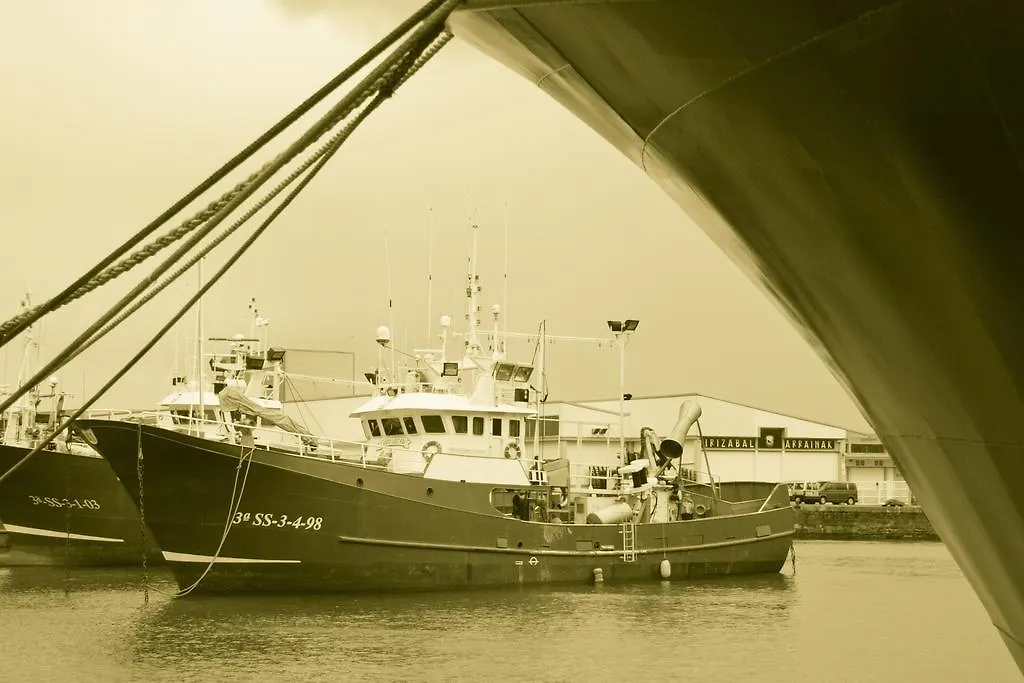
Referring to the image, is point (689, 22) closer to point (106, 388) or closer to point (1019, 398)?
point (1019, 398)

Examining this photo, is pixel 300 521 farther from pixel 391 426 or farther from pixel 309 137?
pixel 309 137

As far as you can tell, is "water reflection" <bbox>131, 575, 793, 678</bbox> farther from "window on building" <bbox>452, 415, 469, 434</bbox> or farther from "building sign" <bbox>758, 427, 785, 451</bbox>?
"building sign" <bbox>758, 427, 785, 451</bbox>

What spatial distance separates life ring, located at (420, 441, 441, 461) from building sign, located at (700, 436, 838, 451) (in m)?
29.3

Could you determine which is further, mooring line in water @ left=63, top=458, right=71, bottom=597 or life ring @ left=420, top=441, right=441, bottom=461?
mooring line in water @ left=63, top=458, right=71, bottom=597

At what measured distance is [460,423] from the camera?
24000 mm

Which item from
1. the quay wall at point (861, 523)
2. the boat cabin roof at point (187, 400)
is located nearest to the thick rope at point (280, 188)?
the boat cabin roof at point (187, 400)

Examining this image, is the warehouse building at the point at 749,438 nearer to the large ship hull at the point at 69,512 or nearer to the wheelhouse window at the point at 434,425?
the large ship hull at the point at 69,512

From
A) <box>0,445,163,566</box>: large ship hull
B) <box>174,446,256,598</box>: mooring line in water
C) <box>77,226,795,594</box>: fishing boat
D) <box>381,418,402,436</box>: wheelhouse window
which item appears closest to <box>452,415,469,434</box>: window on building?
<box>77,226,795,594</box>: fishing boat

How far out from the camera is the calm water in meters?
14.7

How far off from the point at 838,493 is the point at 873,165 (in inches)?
1839

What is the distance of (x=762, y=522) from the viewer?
28.3 meters

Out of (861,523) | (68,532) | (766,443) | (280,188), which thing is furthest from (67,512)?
(766,443)

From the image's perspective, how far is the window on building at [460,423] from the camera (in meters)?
23.9

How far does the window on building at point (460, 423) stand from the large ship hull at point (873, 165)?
19.2m
